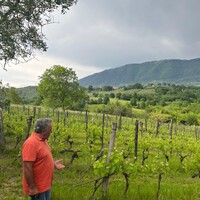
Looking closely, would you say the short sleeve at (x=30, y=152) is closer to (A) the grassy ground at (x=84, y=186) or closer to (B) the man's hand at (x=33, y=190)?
(B) the man's hand at (x=33, y=190)

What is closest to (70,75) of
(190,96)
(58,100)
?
(58,100)

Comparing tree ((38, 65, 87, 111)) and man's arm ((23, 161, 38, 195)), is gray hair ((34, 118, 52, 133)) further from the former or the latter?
tree ((38, 65, 87, 111))

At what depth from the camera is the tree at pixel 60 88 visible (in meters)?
53.9

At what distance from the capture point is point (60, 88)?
53.6 m

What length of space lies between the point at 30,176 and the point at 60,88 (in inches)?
1917

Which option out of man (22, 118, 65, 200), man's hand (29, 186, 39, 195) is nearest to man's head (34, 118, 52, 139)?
man (22, 118, 65, 200)

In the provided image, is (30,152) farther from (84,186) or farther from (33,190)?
(84,186)

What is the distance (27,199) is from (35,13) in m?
9.64

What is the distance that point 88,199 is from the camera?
8.05 meters

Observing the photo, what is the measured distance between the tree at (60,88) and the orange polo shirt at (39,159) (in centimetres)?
4799

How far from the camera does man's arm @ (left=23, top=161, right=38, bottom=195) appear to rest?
208 inches

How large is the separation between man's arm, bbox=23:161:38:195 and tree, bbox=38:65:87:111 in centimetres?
4820

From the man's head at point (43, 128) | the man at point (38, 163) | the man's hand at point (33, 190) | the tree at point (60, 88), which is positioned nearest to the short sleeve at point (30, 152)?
the man at point (38, 163)

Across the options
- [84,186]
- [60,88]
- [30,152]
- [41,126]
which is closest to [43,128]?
[41,126]
